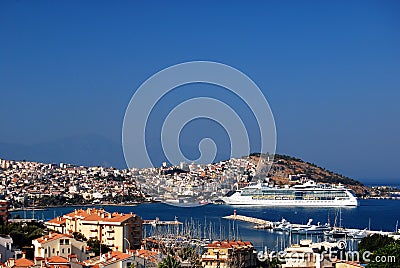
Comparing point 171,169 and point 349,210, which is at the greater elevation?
point 171,169

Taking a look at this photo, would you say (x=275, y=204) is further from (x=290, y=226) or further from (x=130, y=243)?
(x=130, y=243)

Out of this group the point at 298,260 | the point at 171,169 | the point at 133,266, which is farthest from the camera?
the point at 171,169

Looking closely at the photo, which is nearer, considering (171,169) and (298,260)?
(298,260)

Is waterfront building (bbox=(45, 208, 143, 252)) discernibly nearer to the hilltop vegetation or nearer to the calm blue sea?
the calm blue sea

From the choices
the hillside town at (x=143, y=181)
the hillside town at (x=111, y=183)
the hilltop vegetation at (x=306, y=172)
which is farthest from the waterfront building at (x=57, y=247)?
the hilltop vegetation at (x=306, y=172)

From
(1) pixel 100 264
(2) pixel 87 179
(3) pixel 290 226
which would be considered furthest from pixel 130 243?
(2) pixel 87 179

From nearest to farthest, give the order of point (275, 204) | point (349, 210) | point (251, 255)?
point (251, 255) → point (349, 210) → point (275, 204)

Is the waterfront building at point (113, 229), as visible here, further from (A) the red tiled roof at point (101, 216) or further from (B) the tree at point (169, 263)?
(B) the tree at point (169, 263)
